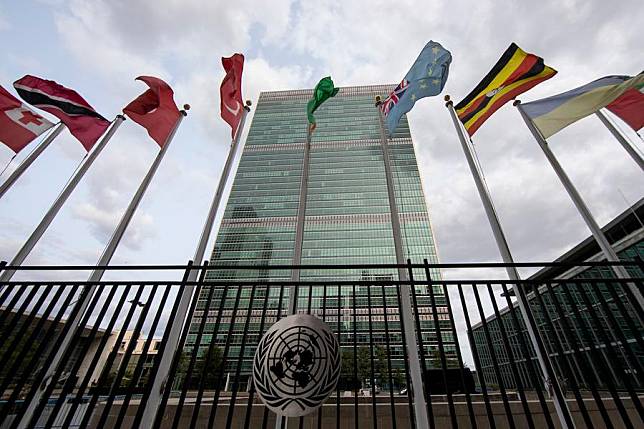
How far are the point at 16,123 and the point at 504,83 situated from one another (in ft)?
34.0

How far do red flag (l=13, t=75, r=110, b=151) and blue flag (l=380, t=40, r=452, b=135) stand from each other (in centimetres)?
679

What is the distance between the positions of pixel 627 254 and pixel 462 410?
82.3 feet

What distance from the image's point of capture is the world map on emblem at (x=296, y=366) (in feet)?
8.46

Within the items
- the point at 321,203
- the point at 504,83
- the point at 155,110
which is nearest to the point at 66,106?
the point at 155,110

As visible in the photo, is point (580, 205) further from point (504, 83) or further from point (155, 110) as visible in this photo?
point (155, 110)

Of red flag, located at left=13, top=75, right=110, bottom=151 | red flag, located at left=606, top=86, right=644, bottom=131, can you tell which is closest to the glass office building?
red flag, located at left=13, top=75, right=110, bottom=151

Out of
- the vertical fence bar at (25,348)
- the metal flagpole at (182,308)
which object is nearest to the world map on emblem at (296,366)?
the metal flagpole at (182,308)

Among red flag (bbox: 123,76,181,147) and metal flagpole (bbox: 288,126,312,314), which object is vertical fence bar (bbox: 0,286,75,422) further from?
red flag (bbox: 123,76,181,147)

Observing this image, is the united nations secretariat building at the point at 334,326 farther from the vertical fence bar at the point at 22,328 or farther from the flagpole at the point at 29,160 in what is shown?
the flagpole at the point at 29,160

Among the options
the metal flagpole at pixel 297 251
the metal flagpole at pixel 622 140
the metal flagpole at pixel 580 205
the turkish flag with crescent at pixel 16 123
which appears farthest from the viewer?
the turkish flag with crescent at pixel 16 123

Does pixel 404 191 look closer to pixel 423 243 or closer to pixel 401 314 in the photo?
pixel 423 243

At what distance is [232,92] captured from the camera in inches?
270

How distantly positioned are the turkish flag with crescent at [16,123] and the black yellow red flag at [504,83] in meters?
9.51

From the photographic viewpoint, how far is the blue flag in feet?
19.8
